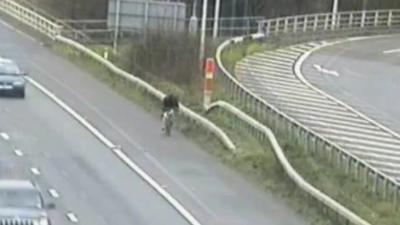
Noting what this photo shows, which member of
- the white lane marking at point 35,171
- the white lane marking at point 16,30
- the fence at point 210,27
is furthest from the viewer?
the fence at point 210,27

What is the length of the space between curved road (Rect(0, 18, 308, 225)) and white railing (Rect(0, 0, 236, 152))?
0.74 m

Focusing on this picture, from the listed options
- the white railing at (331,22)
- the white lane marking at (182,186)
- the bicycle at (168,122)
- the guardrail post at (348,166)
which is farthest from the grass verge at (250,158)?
the white railing at (331,22)

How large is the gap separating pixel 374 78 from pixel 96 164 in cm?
2530

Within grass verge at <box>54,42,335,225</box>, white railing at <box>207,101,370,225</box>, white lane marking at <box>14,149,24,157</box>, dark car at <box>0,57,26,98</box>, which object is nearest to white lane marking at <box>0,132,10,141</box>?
white lane marking at <box>14,149,24,157</box>

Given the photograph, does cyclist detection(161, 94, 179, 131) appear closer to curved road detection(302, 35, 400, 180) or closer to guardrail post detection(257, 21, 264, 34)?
curved road detection(302, 35, 400, 180)

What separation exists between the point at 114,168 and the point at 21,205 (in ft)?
30.7

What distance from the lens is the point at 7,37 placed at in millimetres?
64000

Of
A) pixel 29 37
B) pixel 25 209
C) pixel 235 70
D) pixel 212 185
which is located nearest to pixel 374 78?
→ pixel 235 70

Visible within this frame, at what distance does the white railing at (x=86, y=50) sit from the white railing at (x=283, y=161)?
80cm

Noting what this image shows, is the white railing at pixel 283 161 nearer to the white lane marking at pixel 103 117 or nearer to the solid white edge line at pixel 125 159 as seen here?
the solid white edge line at pixel 125 159

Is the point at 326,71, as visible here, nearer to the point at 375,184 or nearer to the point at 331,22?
the point at 331,22

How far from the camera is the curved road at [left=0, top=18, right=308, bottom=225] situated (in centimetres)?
2864

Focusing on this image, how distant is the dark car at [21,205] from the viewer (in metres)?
23.6

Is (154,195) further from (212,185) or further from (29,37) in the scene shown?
(29,37)
